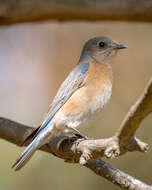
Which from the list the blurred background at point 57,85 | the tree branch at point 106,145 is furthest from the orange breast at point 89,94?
the blurred background at point 57,85

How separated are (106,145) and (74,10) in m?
3.08

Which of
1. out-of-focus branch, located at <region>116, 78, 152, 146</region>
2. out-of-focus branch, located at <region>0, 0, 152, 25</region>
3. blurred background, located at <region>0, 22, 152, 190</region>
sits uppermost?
out-of-focus branch, located at <region>0, 0, 152, 25</region>

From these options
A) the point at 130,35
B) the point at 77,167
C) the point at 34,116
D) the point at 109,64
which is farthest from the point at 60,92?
the point at 130,35

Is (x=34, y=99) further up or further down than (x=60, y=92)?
further down

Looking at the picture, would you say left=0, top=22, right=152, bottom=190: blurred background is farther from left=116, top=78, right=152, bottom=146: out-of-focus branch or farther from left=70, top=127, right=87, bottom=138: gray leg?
left=116, top=78, right=152, bottom=146: out-of-focus branch

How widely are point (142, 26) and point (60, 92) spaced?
391 cm

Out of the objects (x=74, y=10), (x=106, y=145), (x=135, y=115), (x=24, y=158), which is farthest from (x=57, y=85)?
(x=135, y=115)

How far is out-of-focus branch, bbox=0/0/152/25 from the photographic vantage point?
6211mm

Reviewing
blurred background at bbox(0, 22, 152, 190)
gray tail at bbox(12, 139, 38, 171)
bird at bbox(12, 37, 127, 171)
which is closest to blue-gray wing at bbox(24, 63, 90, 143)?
bird at bbox(12, 37, 127, 171)

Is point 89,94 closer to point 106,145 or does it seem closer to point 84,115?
point 84,115

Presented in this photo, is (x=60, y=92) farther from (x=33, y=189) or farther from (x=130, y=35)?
(x=130, y=35)

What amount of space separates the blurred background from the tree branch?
1470 mm

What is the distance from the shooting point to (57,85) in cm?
855

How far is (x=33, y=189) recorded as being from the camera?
6.85 meters
